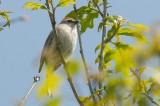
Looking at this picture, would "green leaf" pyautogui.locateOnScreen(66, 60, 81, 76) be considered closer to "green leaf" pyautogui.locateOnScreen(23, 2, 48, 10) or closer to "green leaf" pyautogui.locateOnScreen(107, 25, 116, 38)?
"green leaf" pyautogui.locateOnScreen(23, 2, 48, 10)

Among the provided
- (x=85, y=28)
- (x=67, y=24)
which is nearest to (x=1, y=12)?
(x=85, y=28)

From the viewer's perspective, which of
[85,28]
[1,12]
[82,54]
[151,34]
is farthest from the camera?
[85,28]

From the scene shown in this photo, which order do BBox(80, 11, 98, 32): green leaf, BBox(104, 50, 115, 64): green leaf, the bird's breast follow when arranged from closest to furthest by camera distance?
BBox(104, 50, 115, 64): green leaf → BBox(80, 11, 98, 32): green leaf → the bird's breast

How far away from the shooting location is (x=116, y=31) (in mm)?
3699

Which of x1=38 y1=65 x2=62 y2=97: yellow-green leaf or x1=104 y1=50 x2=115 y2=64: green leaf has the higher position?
x1=38 y1=65 x2=62 y2=97: yellow-green leaf

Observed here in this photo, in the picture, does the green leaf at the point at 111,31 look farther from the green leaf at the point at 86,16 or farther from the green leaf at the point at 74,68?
the green leaf at the point at 74,68

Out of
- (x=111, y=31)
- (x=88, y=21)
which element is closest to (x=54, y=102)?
(x=111, y=31)

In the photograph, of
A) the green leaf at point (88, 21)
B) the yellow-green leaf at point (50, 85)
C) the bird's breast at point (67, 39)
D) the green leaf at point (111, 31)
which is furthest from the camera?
the bird's breast at point (67, 39)

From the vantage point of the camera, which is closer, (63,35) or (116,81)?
(116,81)

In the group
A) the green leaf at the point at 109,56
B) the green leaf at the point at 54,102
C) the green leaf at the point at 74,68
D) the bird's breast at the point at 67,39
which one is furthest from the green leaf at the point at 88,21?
the bird's breast at the point at 67,39

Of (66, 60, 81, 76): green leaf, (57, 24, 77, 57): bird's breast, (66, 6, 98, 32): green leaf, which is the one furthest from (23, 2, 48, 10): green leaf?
(57, 24, 77, 57): bird's breast

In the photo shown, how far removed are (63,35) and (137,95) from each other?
22.5 ft

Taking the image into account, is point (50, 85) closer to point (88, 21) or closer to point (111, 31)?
point (111, 31)

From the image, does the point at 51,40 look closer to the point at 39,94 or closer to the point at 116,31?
the point at 116,31
